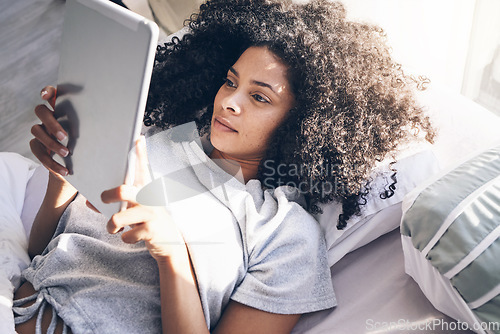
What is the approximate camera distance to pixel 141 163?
733mm

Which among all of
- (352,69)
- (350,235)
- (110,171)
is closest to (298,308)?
(350,235)

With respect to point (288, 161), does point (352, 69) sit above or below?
above

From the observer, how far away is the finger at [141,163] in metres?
0.70

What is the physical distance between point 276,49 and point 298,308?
64cm

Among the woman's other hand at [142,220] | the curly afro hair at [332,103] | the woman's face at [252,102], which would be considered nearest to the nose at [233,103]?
the woman's face at [252,102]

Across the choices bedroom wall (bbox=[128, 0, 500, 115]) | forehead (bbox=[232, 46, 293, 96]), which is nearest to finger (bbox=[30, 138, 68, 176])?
forehead (bbox=[232, 46, 293, 96])

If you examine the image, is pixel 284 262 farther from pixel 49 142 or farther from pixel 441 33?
pixel 441 33

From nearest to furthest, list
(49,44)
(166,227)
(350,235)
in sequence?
(166,227)
(350,235)
(49,44)

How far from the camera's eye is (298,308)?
2.92 ft

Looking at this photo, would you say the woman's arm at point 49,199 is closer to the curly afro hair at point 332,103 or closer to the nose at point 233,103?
the nose at point 233,103

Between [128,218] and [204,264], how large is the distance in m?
0.25

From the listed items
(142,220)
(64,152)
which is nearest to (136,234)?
(142,220)

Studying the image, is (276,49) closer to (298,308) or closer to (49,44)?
(298,308)

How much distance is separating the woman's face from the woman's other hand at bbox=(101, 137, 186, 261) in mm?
309
